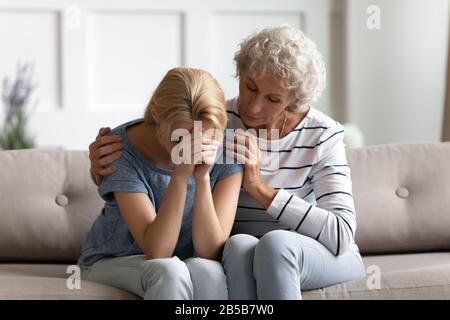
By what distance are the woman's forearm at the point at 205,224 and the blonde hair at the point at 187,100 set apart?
138 mm

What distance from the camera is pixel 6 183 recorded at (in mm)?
2223

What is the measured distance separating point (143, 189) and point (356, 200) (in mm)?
734

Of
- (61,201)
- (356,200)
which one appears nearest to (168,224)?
(61,201)

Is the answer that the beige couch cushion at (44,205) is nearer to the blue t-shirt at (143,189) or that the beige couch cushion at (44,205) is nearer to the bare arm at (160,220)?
the blue t-shirt at (143,189)

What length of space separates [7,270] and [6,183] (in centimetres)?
28

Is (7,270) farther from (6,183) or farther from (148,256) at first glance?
(148,256)

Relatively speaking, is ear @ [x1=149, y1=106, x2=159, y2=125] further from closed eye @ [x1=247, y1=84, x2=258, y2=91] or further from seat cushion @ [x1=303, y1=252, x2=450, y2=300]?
seat cushion @ [x1=303, y1=252, x2=450, y2=300]

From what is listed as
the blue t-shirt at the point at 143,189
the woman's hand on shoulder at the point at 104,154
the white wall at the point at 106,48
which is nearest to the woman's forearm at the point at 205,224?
the blue t-shirt at the point at 143,189

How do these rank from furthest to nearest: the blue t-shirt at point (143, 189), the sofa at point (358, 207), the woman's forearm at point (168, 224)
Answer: the sofa at point (358, 207) → the blue t-shirt at point (143, 189) → the woman's forearm at point (168, 224)

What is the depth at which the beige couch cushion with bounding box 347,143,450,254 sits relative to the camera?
2.30m

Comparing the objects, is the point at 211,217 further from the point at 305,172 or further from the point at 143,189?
the point at 305,172

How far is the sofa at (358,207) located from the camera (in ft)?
7.21

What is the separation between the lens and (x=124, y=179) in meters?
1.83

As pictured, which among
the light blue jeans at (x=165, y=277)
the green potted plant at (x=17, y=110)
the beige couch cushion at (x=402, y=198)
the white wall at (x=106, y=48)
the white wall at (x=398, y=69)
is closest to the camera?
the light blue jeans at (x=165, y=277)
